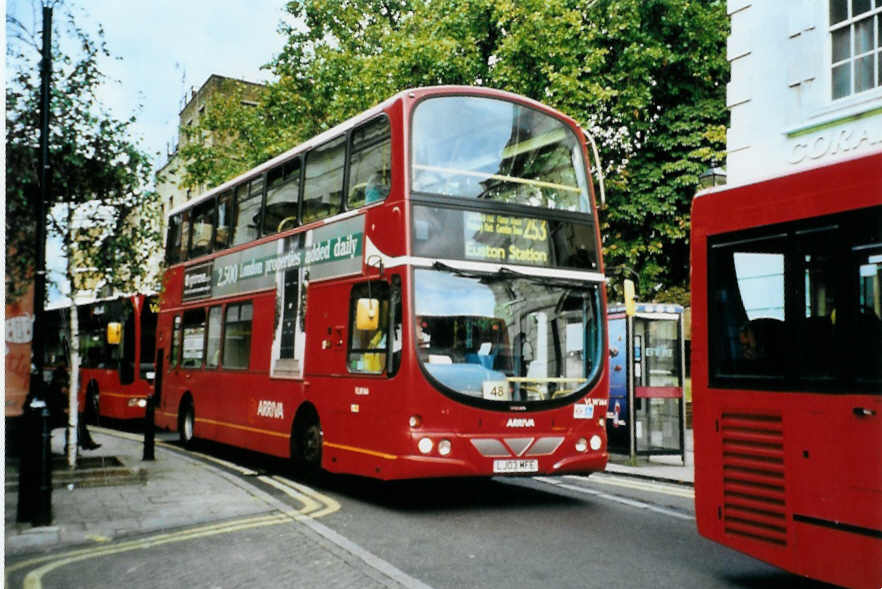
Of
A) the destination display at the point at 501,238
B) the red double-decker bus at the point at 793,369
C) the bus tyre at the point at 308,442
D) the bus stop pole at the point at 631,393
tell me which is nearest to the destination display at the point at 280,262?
the destination display at the point at 501,238

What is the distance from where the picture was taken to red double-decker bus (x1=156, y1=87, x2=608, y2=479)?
8508 mm

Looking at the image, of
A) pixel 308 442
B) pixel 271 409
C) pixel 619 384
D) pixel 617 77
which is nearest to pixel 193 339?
pixel 271 409

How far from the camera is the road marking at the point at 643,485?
1021cm

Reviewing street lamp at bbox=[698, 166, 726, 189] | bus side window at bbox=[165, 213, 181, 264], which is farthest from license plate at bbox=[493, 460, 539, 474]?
bus side window at bbox=[165, 213, 181, 264]

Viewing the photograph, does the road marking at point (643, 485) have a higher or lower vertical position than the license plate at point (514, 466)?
lower

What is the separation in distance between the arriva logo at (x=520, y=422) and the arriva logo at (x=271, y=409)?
375 centimetres

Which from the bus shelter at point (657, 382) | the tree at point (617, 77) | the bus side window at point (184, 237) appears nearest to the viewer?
the bus shelter at point (657, 382)

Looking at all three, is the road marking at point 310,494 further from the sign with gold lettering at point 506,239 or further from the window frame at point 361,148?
Answer: the window frame at point 361,148

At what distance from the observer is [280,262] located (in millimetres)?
11633

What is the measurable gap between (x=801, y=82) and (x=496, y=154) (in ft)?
15.7

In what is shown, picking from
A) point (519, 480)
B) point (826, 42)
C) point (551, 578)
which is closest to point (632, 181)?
point (826, 42)

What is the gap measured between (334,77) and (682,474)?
1469 centimetres

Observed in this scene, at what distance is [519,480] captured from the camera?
1138cm

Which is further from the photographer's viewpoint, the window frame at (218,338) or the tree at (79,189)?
the window frame at (218,338)
